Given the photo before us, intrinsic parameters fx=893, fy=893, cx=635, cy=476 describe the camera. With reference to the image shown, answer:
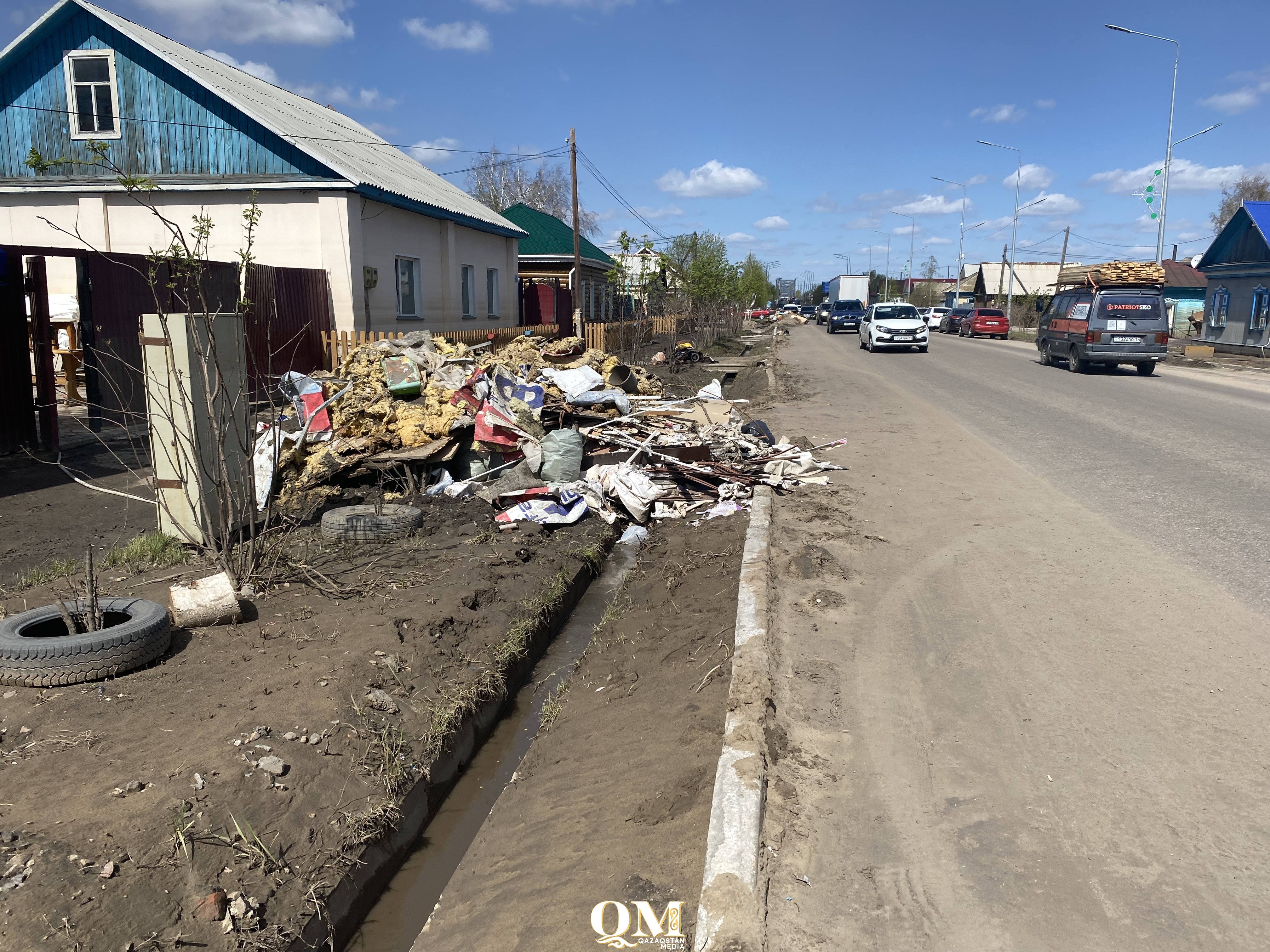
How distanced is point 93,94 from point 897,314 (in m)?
24.6

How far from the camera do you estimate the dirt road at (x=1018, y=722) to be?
9.65ft

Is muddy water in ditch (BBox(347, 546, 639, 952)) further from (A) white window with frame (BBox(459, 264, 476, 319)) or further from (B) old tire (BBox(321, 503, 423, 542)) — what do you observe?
(A) white window with frame (BBox(459, 264, 476, 319))

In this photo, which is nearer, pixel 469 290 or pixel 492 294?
pixel 469 290

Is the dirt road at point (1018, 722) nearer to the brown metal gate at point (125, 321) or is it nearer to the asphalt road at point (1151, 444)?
the asphalt road at point (1151, 444)

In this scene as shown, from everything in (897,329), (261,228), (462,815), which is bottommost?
(462,815)

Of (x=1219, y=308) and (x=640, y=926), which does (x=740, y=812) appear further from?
(x=1219, y=308)

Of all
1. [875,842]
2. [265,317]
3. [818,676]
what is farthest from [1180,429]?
[265,317]

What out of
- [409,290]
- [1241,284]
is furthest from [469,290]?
[1241,284]

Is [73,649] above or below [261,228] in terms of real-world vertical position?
below

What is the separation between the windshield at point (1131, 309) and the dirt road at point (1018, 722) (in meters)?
14.1

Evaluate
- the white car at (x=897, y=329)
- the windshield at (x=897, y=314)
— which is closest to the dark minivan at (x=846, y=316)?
the windshield at (x=897, y=314)

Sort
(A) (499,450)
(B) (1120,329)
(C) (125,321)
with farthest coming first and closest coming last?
1. (B) (1120,329)
2. (C) (125,321)
3. (A) (499,450)

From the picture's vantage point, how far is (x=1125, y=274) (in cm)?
2336

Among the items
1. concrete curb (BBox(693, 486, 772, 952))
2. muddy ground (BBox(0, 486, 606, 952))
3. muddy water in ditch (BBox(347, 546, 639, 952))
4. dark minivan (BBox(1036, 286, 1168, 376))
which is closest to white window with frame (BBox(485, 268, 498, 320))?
dark minivan (BBox(1036, 286, 1168, 376))
